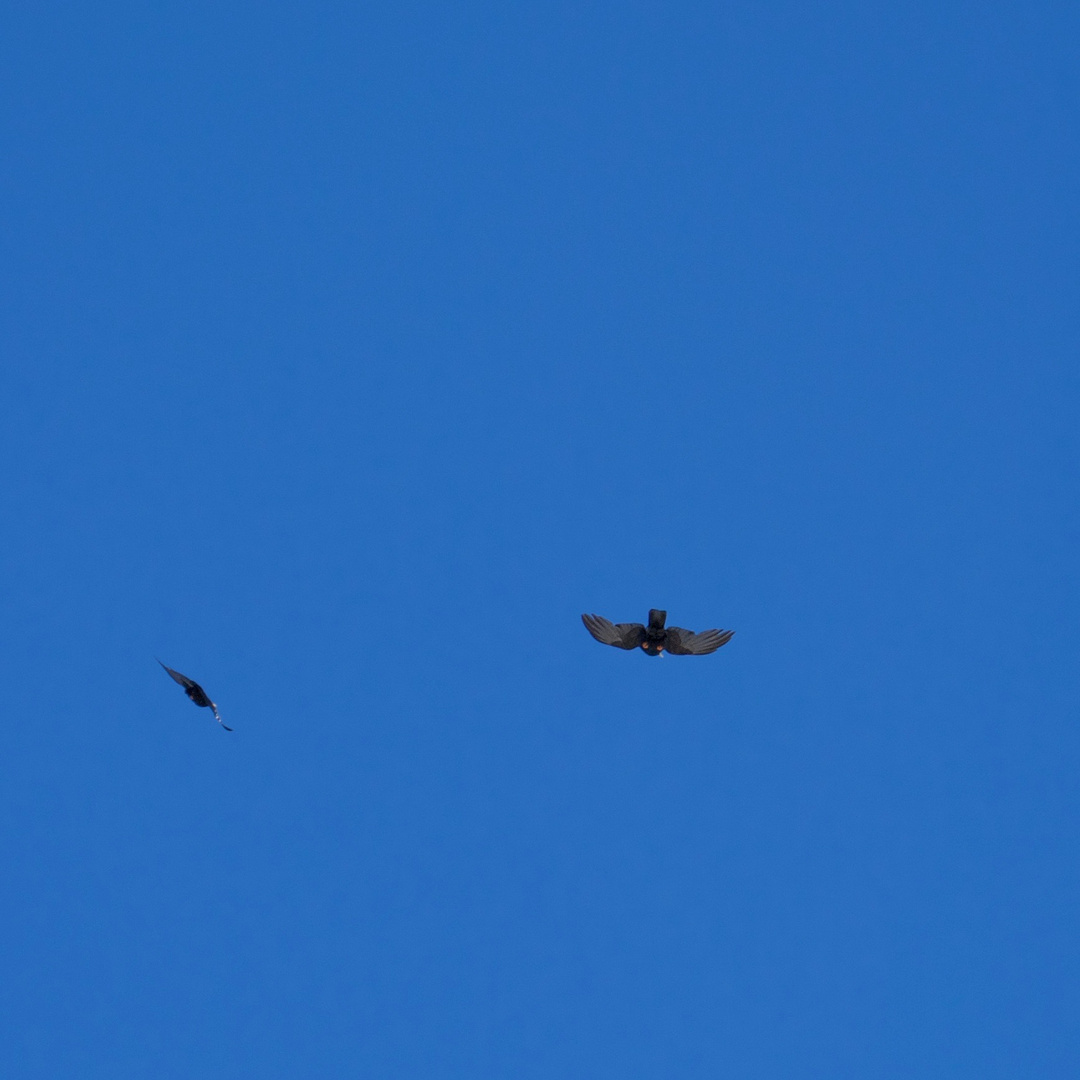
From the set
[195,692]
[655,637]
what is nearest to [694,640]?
[655,637]

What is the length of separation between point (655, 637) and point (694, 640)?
1143 millimetres

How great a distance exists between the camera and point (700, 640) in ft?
178

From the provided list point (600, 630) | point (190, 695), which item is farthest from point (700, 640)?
point (190, 695)

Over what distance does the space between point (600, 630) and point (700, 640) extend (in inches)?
112

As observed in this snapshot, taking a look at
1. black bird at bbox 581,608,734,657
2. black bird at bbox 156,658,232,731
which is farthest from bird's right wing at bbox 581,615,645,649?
black bird at bbox 156,658,232,731

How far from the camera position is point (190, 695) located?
57.2 metres

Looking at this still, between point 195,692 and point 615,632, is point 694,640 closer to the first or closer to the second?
point 615,632

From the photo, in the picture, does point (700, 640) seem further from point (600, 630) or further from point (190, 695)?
point (190, 695)

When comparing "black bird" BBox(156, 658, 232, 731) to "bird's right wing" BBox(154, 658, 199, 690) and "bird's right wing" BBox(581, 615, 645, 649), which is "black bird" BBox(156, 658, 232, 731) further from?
"bird's right wing" BBox(581, 615, 645, 649)

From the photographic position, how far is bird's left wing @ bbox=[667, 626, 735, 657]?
177ft

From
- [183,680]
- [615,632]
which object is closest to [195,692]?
[183,680]

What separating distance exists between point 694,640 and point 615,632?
7.38ft

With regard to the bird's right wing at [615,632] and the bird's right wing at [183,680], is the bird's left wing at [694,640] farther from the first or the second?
the bird's right wing at [183,680]

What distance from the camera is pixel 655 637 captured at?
54031 mm
